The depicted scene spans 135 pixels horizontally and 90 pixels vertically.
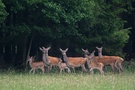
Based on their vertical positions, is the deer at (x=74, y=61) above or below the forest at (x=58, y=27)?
below

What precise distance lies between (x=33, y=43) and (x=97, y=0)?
4.92m

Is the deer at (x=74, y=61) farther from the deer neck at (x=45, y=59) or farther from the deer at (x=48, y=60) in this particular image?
the deer neck at (x=45, y=59)

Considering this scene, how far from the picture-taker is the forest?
24.3m

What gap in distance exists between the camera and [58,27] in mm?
25172

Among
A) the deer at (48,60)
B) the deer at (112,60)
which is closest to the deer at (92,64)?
the deer at (112,60)

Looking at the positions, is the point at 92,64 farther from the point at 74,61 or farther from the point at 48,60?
the point at 48,60

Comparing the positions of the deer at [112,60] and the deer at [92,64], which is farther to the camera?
the deer at [112,60]

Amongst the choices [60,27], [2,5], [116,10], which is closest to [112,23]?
[116,10]

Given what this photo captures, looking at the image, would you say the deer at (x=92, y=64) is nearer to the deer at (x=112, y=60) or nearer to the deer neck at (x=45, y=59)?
the deer at (x=112, y=60)

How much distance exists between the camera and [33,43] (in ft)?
97.0

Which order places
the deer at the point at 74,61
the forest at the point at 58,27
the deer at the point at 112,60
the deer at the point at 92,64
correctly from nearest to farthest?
1. the deer at the point at 92,64
2. the forest at the point at 58,27
3. the deer at the point at 74,61
4. the deer at the point at 112,60

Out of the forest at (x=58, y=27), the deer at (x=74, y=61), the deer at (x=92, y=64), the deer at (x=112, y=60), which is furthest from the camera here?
the deer at (x=112, y=60)

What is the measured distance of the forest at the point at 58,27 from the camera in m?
24.3

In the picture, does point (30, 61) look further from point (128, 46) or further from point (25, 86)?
point (128, 46)
